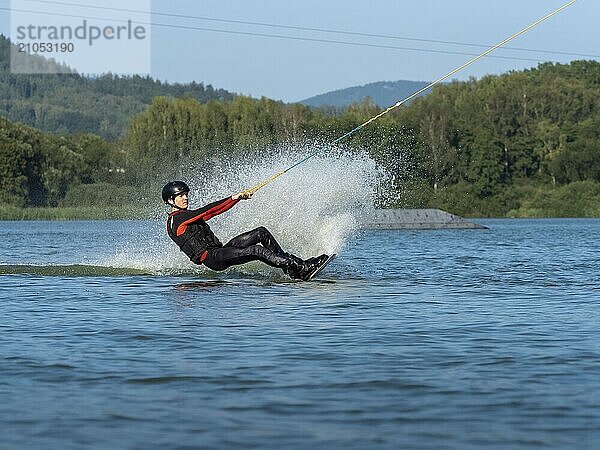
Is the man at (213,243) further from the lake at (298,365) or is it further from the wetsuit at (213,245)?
the lake at (298,365)

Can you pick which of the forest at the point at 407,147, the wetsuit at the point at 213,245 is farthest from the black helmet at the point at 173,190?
the forest at the point at 407,147

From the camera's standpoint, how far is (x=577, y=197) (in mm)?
91438

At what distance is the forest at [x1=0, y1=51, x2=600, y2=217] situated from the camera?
8706 cm

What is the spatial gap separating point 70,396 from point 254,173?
15652 millimetres

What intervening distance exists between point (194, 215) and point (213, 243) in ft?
1.92

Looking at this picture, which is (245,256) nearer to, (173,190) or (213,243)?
(213,243)

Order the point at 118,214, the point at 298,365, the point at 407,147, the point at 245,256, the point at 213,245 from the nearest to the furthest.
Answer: the point at 298,365 → the point at 245,256 → the point at 213,245 → the point at 118,214 → the point at 407,147

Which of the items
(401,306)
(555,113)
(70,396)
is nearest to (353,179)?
(401,306)

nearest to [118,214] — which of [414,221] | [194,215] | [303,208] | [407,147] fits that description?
[414,221]

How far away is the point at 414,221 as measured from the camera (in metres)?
74.2

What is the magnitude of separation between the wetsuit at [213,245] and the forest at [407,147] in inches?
2589

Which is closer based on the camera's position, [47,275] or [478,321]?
[478,321]

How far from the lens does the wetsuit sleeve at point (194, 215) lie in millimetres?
16625

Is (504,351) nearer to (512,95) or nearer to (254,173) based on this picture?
(254,173)
